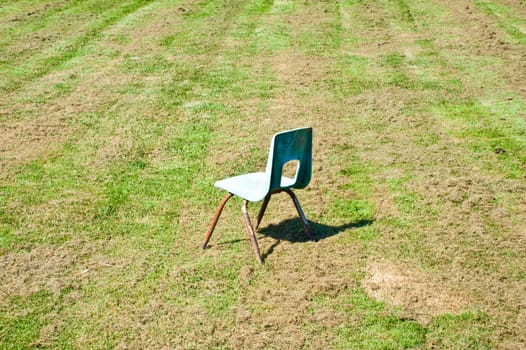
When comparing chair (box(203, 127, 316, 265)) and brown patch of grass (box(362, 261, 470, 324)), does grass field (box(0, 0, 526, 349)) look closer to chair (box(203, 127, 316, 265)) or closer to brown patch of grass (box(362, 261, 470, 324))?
brown patch of grass (box(362, 261, 470, 324))

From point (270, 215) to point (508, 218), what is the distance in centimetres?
249

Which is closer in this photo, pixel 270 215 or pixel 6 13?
pixel 270 215

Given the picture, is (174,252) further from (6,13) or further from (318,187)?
(6,13)

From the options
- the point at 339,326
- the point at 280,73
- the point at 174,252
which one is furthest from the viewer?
the point at 280,73

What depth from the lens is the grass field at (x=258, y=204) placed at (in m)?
5.59

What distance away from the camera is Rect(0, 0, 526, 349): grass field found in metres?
5.59

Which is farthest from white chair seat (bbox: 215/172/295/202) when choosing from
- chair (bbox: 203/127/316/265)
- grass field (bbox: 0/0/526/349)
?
grass field (bbox: 0/0/526/349)

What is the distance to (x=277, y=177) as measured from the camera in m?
6.21

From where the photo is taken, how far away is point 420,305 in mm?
5742

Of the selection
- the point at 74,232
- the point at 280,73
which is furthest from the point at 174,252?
the point at 280,73

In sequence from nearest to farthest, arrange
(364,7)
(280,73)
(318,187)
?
(318,187) < (280,73) < (364,7)

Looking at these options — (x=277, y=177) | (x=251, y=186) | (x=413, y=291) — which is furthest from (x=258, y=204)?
(x=413, y=291)

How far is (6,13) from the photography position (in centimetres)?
1633

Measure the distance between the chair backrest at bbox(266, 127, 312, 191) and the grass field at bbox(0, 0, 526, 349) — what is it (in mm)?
724
